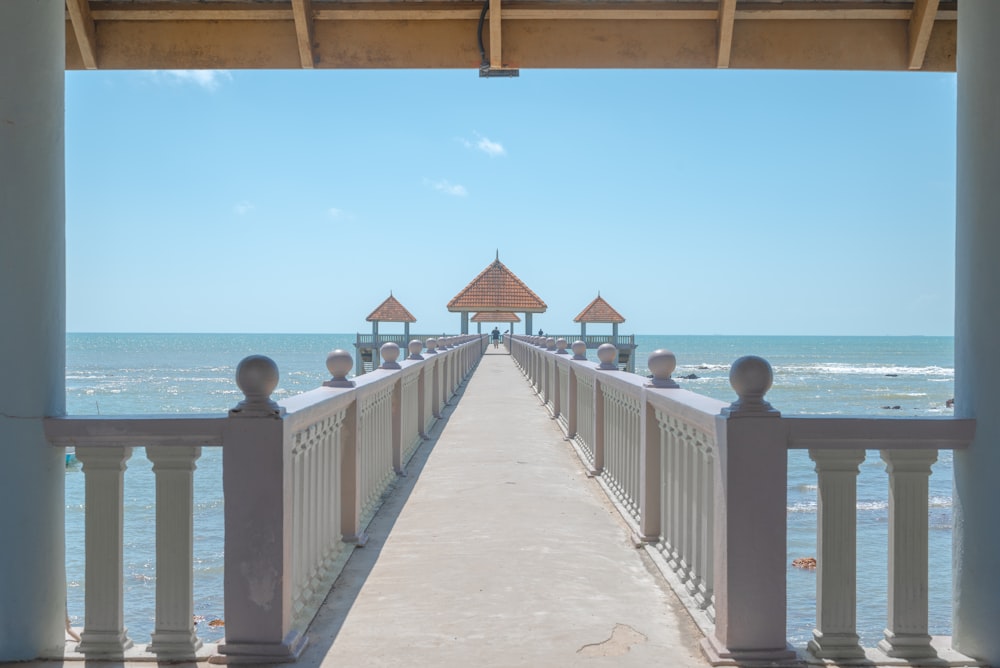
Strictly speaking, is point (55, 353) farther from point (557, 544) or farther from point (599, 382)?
point (599, 382)

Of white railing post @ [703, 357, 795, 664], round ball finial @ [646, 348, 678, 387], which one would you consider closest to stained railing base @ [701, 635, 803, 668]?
white railing post @ [703, 357, 795, 664]

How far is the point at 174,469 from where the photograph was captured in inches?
143

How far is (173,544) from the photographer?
142 inches

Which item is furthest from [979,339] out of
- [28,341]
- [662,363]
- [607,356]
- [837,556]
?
[607,356]

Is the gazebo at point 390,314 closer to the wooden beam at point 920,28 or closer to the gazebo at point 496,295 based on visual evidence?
the gazebo at point 496,295

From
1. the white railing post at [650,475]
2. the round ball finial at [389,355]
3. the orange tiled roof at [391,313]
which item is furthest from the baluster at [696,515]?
the orange tiled roof at [391,313]

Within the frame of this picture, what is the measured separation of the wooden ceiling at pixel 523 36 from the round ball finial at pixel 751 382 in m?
2.67

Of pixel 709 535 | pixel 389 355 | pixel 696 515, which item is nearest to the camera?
pixel 709 535

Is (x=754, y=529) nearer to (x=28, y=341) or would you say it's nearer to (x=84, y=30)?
(x=28, y=341)

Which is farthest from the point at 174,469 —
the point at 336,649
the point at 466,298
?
the point at 466,298

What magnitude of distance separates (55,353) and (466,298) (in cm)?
4196

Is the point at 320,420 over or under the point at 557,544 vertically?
over

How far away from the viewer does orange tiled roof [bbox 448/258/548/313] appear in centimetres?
4503

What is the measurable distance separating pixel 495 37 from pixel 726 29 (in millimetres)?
1354
